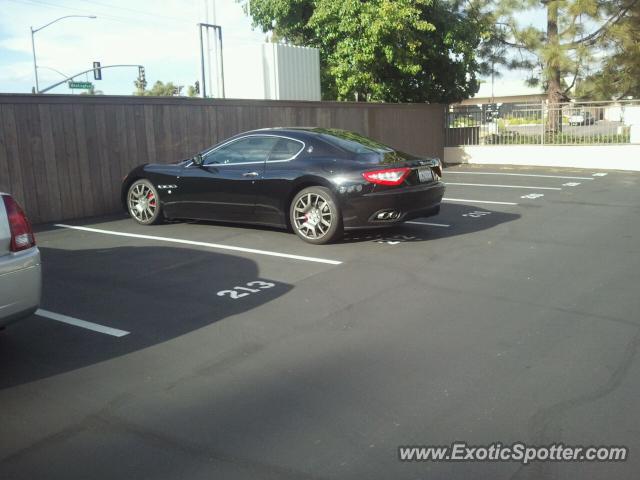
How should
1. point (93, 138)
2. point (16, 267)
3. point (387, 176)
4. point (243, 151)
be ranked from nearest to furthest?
point (16, 267) < point (387, 176) < point (243, 151) < point (93, 138)

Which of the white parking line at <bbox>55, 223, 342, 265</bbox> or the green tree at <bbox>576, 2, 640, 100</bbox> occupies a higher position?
the green tree at <bbox>576, 2, 640, 100</bbox>

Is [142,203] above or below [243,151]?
below

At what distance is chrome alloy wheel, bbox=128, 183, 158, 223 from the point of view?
30.5 ft

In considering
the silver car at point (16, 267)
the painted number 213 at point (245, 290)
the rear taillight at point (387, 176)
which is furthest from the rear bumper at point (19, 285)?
the rear taillight at point (387, 176)

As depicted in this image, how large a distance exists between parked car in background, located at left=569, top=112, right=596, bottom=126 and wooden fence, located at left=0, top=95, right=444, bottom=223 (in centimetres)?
1062

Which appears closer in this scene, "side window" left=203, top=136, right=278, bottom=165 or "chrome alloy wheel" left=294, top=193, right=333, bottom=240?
"chrome alloy wheel" left=294, top=193, right=333, bottom=240

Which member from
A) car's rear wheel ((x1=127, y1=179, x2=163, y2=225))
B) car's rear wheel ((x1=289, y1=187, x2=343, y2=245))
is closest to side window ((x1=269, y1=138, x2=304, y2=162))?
car's rear wheel ((x1=289, y1=187, x2=343, y2=245))

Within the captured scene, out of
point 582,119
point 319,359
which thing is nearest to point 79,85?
point 582,119

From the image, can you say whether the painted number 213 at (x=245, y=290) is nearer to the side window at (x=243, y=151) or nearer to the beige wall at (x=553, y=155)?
the side window at (x=243, y=151)

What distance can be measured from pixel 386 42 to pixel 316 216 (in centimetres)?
1218

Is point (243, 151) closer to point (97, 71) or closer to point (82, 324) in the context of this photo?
point (82, 324)

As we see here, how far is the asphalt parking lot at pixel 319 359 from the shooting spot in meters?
3.11

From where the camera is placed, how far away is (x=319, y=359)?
4215 mm

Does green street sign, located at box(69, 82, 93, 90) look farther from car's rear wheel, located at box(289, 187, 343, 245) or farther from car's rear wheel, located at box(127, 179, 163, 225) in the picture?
car's rear wheel, located at box(289, 187, 343, 245)
